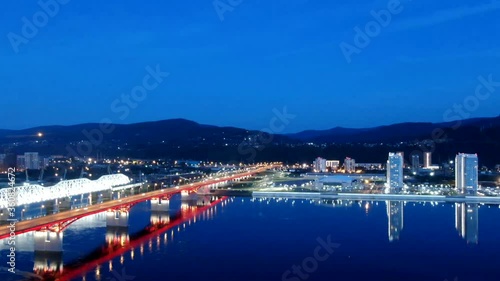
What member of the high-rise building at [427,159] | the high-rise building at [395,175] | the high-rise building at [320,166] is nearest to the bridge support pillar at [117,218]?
the high-rise building at [395,175]

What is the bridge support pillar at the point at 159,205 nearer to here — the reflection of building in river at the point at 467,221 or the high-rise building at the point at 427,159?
the reflection of building in river at the point at 467,221

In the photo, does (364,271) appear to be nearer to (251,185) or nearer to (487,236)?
(487,236)

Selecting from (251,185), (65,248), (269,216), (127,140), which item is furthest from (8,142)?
(65,248)

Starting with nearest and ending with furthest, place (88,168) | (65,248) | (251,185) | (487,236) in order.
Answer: (65,248) < (487,236) < (251,185) < (88,168)

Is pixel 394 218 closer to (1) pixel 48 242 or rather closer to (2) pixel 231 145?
(1) pixel 48 242

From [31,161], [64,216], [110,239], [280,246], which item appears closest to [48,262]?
[64,216]

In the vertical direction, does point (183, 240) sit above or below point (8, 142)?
below

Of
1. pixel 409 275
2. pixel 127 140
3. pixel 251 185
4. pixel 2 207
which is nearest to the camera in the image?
pixel 409 275
